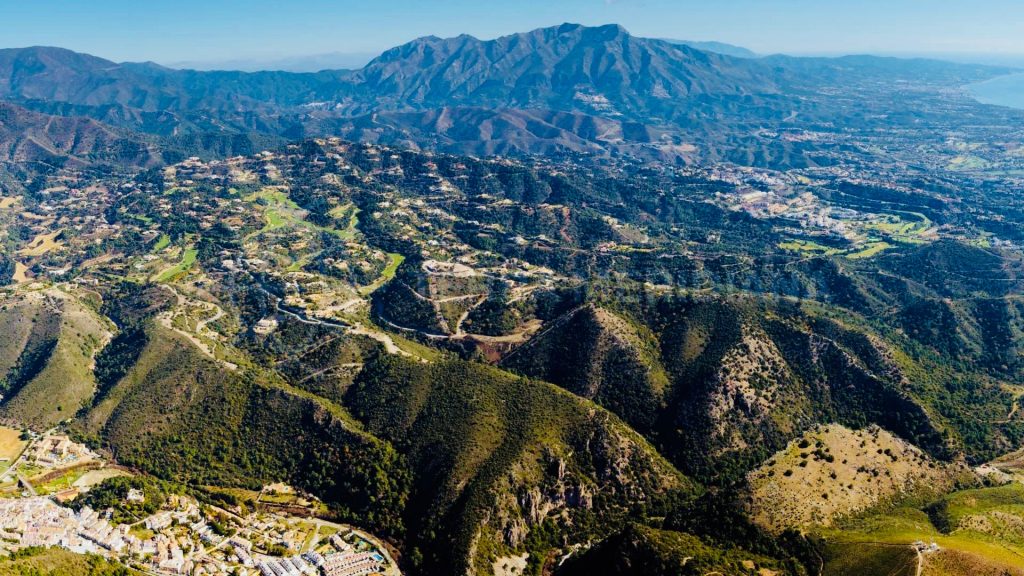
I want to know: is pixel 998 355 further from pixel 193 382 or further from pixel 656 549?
pixel 193 382

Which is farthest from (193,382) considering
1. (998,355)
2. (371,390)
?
(998,355)

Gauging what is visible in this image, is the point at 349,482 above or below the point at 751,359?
below

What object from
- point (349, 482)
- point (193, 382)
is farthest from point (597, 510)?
point (193, 382)

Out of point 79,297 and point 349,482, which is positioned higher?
point 79,297

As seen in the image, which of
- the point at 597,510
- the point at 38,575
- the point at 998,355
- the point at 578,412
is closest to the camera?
the point at 38,575

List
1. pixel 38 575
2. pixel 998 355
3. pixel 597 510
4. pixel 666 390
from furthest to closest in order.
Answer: pixel 998 355, pixel 666 390, pixel 597 510, pixel 38 575

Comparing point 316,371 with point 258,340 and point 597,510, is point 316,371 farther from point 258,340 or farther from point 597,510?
point 597,510

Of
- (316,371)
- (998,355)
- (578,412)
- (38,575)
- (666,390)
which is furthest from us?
(998,355)

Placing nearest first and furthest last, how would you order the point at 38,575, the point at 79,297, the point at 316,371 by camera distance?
1. the point at 38,575
2. the point at 316,371
3. the point at 79,297

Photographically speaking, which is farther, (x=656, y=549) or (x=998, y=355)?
(x=998, y=355)
